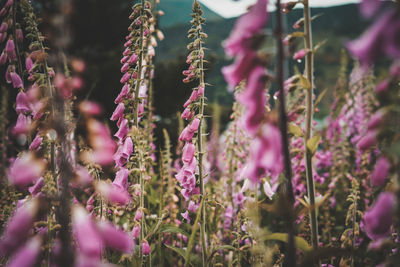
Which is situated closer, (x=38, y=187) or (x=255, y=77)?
(x=255, y=77)

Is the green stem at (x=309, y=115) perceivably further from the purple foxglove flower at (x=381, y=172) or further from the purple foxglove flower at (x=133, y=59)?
the purple foxglove flower at (x=133, y=59)

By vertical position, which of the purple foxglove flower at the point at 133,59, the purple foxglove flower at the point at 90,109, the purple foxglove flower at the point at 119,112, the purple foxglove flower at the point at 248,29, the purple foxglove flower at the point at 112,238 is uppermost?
the purple foxglove flower at the point at 133,59

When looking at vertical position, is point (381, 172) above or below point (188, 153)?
below

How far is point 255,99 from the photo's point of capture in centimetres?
94

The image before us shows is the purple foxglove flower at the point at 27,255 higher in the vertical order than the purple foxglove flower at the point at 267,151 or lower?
lower

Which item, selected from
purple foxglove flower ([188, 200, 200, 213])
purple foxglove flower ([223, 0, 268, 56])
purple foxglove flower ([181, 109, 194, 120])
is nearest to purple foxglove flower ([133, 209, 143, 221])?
purple foxglove flower ([188, 200, 200, 213])

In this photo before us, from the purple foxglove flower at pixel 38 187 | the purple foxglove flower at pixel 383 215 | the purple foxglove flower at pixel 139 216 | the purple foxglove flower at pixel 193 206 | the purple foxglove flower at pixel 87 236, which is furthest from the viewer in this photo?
the purple foxglove flower at pixel 193 206

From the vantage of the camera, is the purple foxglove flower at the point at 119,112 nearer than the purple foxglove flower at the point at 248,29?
No

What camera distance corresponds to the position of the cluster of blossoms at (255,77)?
35.4 inches

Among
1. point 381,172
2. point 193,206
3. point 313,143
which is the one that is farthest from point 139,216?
point 381,172

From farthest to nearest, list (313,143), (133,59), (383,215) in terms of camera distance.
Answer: (133,59) → (313,143) → (383,215)

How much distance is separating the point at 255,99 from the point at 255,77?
71 mm

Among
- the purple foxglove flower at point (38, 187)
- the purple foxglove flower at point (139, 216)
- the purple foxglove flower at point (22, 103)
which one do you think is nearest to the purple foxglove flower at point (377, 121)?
the purple foxglove flower at point (139, 216)

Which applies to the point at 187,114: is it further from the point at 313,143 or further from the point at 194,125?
the point at 313,143
